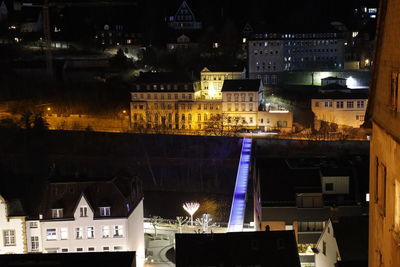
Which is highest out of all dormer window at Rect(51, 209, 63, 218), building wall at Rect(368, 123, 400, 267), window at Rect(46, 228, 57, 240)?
building wall at Rect(368, 123, 400, 267)

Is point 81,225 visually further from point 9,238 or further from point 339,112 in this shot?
point 339,112

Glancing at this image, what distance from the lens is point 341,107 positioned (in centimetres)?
4106

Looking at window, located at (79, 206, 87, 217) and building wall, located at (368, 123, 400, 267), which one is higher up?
building wall, located at (368, 123, 400, 267)

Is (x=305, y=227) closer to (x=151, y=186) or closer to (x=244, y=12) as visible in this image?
(x=151, y=186)

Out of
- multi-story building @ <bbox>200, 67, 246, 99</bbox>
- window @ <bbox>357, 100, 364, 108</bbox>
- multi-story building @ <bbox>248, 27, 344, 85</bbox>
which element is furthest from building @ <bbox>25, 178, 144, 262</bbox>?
multi-story building @ <bbox>248, 27, 344, 85</bbox>

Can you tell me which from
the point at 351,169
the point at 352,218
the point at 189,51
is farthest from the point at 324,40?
the point at 352,218

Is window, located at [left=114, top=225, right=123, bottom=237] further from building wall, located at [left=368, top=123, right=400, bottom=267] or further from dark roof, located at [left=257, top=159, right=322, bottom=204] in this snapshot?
building wall, located at [left=368, top=123, right=400, bottom=267]

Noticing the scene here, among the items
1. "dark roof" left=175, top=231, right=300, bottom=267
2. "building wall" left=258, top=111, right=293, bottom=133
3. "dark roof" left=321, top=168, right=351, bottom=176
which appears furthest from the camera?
"building wall" left=258, top=111, right=293, bottom=133

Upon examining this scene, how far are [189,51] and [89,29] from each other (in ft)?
43.2

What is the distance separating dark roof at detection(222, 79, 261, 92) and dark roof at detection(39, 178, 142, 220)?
2565cm

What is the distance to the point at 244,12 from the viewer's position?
218 feet

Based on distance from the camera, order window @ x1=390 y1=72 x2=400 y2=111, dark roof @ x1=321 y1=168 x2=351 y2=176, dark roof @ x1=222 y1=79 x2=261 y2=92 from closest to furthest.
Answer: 1. window @ x1=390 y1=72 x2=400 y2=111
2. dark roof @ x1=321 y1=168 x2=351 y2=176
3. dark roof @ x1=222 y1=79 x2=261 y2=92

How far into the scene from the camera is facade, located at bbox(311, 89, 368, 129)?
40.7 m

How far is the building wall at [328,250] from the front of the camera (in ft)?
41.1
